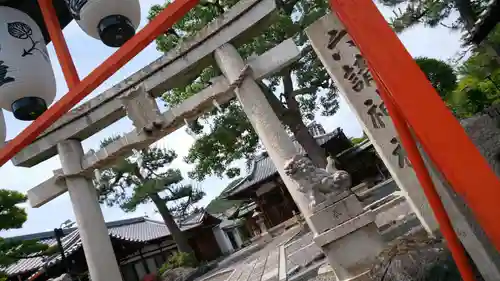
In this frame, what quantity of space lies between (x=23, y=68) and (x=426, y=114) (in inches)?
100

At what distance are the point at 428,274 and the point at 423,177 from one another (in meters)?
2.28

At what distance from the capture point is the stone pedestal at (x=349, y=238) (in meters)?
4.10

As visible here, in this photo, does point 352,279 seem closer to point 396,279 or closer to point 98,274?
point 396,279

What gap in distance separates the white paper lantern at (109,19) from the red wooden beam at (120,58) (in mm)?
566

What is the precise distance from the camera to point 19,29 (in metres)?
2.53

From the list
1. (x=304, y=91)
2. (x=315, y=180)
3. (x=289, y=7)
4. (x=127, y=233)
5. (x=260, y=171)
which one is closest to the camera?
(x=315, y=180)

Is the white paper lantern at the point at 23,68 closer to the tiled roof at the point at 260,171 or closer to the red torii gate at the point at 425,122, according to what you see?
the red torii gate at the point at 425,122

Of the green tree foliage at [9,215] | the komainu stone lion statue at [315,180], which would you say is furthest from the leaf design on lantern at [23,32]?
the green tree foliage at [9,215]

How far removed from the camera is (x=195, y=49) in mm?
5219

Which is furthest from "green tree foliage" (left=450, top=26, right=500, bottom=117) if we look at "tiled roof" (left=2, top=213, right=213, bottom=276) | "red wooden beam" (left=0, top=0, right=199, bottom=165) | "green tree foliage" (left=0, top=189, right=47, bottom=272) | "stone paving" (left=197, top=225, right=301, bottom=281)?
"tiled roof" (left=2, top=213, right=213, bottom=276)

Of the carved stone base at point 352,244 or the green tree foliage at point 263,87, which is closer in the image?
the carved stone base at point 352,244

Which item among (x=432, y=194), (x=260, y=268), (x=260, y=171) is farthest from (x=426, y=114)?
(x=260, y=171)

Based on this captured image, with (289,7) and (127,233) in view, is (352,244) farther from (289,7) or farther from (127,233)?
(127,233)

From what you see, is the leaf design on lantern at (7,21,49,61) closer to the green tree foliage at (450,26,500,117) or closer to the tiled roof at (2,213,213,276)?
the green tree foliage at (450,26,500,117)
